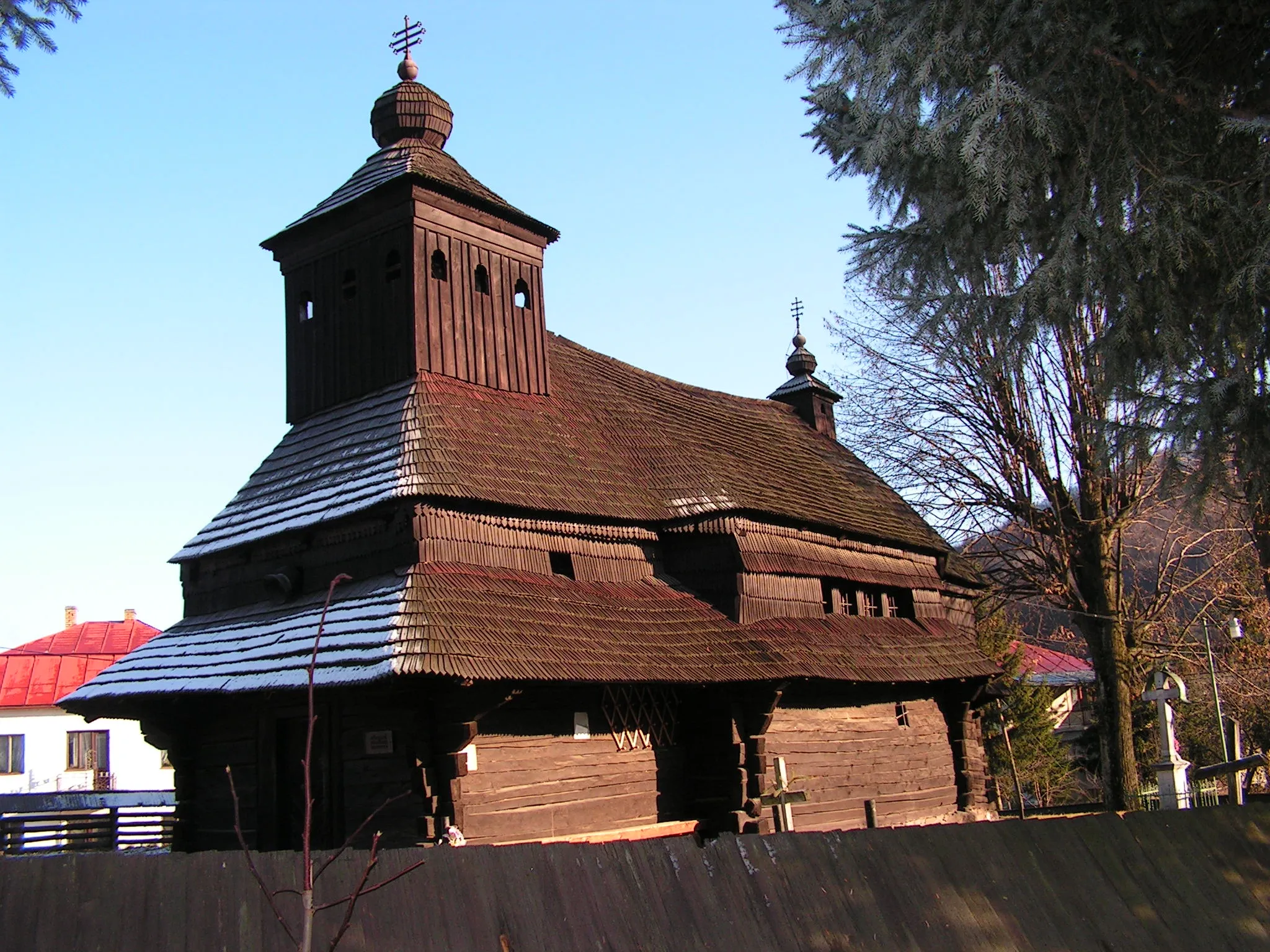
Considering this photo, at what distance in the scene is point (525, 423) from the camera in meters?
15.6

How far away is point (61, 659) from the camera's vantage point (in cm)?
3212

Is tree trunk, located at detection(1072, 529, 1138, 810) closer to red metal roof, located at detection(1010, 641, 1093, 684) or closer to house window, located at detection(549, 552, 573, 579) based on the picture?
house window, located at detection(549, 552, 573, 579)

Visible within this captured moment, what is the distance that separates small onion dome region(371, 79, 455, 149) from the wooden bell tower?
0.06 feet

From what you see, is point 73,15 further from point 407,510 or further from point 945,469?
point 945,469

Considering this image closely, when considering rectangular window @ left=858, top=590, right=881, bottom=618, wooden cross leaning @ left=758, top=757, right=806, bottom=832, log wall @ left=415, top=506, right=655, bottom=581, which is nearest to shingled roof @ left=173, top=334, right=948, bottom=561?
log wall @ left=415, top=506, right=655, bottom=581

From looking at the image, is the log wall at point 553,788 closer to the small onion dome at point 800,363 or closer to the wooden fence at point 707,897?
the wooden fence at point 707,897

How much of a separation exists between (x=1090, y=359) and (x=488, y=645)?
20.5 feet

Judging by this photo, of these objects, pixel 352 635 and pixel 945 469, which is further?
pixel 945 469

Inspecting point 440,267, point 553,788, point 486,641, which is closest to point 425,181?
point 440,267

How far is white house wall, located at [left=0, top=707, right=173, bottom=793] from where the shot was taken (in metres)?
30.3

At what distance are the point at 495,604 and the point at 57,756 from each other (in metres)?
23.3

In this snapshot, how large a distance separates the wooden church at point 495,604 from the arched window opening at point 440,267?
20 cm


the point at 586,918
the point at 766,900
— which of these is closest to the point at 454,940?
the point at 586,918

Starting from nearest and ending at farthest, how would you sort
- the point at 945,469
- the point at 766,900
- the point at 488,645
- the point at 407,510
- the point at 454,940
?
the point at 454,940
the point at 766,900
the point at 488,645
the point at 407,510
the point at 945,469
